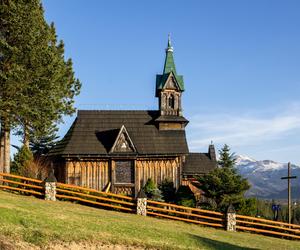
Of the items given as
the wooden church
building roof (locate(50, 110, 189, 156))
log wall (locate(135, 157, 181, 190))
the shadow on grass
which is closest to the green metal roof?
the wooden church

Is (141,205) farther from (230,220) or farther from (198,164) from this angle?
(198,164)

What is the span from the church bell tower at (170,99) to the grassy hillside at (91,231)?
1902 cm

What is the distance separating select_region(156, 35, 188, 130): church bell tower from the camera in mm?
46219

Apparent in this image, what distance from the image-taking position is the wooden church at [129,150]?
42562 millimetres

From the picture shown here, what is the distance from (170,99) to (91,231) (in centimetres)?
2732

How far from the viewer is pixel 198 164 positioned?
4509 cm

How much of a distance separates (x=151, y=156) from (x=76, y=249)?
77.7 feet

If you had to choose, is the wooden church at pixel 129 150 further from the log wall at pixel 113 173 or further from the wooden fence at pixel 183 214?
the wooden fence at pixel 183 214

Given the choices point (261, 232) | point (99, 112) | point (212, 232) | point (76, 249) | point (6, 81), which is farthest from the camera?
point (99, 112)

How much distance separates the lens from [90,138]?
1735 inches

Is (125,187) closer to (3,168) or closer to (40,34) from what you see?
(3,168)

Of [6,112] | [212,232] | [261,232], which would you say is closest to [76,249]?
[212,232]

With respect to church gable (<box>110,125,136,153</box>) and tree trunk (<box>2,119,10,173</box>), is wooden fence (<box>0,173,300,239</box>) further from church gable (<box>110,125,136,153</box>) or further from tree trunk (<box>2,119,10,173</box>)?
church gable (<box>110,125,136,153</box>)

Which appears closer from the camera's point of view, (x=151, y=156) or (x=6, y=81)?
(x=6, y=81)
